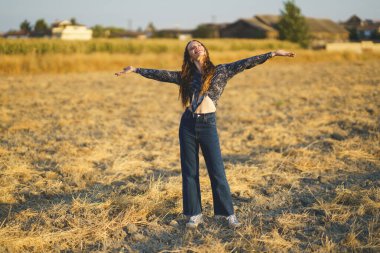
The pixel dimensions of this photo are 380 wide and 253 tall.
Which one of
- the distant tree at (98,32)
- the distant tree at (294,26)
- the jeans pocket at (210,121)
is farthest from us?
the distant tree at (98,32)

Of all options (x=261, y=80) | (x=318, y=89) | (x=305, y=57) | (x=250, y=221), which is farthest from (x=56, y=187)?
(x=305, y=57)

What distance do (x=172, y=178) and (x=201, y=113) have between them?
1.87m

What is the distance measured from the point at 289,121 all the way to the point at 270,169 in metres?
3.60

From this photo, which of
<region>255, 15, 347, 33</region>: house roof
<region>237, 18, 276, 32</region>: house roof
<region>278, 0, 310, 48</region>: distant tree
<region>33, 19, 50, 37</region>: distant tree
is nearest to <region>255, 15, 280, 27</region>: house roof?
<region>255, 15, 347, 33</region>: house roof

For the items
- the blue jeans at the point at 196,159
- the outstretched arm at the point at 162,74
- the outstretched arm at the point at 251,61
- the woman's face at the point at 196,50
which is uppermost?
the woman's face at the point at 196,50

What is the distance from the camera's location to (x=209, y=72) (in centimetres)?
345

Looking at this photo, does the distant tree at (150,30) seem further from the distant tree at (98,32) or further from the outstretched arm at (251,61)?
the outstretched arm at (251,61)

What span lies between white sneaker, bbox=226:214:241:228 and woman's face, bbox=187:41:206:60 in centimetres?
156

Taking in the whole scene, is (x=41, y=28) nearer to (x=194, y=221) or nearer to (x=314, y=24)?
(x=314, y=24)

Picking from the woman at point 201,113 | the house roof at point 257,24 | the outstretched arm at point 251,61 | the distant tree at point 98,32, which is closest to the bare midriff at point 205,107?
the woman at point 201,113

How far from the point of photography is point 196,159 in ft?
11.9

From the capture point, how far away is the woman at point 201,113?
3.44m

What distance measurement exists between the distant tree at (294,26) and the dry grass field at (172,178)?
31.6 m

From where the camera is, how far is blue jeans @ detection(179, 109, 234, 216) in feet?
11.4
